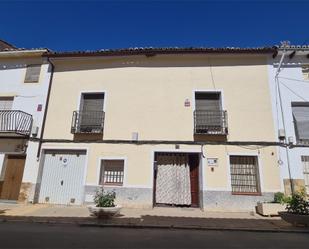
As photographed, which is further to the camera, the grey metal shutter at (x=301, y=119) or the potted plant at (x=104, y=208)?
the grey metal shutter at (x=301, y=119)

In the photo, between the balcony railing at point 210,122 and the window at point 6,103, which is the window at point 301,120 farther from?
the window at point 6,103

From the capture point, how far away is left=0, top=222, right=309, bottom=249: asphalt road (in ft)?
18.2

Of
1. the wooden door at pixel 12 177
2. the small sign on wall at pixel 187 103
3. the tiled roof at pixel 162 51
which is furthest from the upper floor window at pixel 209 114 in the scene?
the wooden door at pixel 12 177

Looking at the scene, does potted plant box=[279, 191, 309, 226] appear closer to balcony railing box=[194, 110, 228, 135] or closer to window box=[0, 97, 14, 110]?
balcony railing box=[194, 110, 228, 135]

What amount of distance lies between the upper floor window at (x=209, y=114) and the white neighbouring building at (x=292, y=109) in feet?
7.81

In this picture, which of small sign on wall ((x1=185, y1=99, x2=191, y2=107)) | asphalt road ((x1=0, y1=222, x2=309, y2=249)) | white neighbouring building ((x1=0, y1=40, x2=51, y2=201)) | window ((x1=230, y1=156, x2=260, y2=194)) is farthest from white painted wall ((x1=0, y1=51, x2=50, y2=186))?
window ((x1=230, y1=156, x2=260, y2=194))

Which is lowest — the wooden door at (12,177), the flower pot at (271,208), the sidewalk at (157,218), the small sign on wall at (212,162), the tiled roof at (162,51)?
the sidewalk at (157,218)

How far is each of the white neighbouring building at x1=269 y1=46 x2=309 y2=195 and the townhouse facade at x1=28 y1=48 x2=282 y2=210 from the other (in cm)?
34

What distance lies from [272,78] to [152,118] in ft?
19.1

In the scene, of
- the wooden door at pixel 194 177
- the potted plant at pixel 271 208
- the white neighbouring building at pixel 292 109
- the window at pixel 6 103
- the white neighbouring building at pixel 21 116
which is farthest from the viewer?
the window at pixel 6 103

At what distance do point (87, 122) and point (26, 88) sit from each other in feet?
12.5

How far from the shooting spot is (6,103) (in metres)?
12.8

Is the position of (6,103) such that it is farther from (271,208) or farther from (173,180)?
(271,208)

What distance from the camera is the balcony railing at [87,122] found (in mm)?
11625
